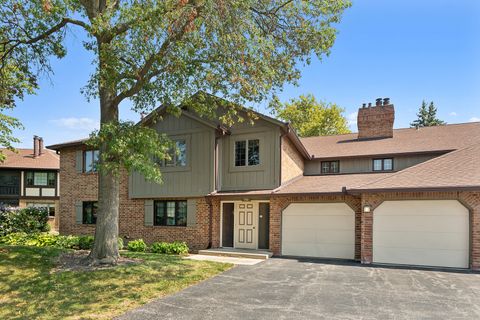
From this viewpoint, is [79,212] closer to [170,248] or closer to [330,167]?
[170,248]

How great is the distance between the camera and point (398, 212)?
12492 millimetres

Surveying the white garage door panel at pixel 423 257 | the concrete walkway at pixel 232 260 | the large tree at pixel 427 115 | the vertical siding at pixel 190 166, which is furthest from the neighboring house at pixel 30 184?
the large tree at pixel 427 115

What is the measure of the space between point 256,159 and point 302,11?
20.9ft

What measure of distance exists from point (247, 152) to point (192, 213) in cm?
375

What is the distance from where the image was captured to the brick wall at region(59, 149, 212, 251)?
628 inches

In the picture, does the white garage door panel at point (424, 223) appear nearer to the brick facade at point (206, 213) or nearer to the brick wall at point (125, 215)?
the brick facade at point (206, 213)

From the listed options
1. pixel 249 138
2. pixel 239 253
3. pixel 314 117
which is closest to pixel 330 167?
pixel 249 138

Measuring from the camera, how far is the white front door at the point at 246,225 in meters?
15.6

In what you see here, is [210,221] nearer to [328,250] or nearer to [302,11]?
[328,250]


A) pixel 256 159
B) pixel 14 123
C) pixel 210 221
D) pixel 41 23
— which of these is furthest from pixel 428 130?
pixel 14 123

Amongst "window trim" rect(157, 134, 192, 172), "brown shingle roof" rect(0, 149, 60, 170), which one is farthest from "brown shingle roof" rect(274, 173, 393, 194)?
"brown shingle roof" rect(0, 149, 60, 170)

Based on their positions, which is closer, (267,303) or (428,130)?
(267,303)

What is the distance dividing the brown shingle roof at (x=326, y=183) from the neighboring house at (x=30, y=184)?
24.9m

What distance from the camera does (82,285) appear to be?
30.3ft
